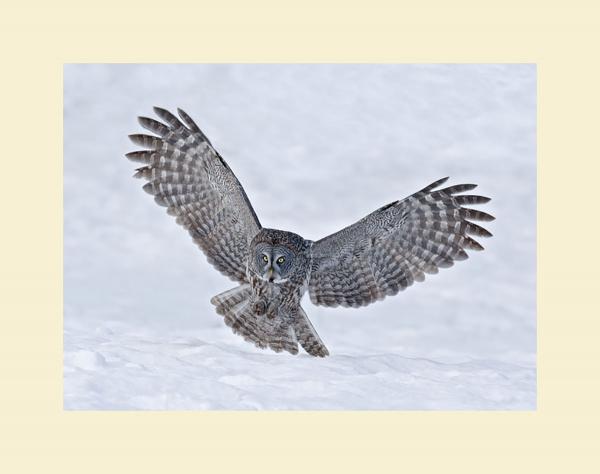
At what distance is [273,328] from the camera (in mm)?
Result: 7398

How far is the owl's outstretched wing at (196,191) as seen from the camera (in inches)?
295

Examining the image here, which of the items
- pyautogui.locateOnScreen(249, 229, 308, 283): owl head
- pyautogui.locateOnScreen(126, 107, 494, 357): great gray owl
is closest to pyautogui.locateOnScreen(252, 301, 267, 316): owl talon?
pyautogui.locateOnScreen(126, 107, 494, 357): great gray owl

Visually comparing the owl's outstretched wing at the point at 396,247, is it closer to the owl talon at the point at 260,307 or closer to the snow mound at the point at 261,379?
the owl talon at the point at 260,307

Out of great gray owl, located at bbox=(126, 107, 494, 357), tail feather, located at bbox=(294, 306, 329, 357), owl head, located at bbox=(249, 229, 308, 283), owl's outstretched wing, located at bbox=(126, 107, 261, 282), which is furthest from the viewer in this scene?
owl's outstretched wing, located at bbox=(126, 107, 261, 282)

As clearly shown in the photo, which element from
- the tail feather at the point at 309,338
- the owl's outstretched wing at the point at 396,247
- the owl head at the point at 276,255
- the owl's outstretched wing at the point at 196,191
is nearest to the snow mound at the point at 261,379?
the tail feather at the point at 309,338

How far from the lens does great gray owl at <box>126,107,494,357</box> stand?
284 inches

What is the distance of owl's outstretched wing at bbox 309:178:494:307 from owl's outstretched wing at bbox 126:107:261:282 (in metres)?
0.68

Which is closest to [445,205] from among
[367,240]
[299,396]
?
[367,240]

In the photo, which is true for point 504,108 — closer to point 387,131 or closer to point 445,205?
point 387,131

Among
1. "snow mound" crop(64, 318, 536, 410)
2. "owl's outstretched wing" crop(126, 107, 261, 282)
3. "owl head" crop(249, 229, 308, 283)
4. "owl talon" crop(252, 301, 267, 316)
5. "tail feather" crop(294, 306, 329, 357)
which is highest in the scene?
"owl's outstretched wing" crop(126, 107, 261, 282)

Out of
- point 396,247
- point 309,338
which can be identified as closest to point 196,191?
point 309,338

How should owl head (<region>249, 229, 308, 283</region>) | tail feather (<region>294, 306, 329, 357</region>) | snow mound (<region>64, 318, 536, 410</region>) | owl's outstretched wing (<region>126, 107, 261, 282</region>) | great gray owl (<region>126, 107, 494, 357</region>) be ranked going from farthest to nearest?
owl's outstretched wing (<region>126, 107, 261, 282</region>), tail feather (<region>294, 306, 329, 357</region>), great gray owl (<region>126, 107, 494, 357</region>), owl head (<region>249, 229, 308, 283</region>), snow mound (<region>64, 318, 536, 410</region>)

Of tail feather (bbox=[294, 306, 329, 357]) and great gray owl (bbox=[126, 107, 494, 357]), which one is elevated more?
great gray owl (bbox=[126, 107, 494, 357])

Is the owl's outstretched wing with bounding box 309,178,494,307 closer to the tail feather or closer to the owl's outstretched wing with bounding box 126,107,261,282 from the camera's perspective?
the tail feather
